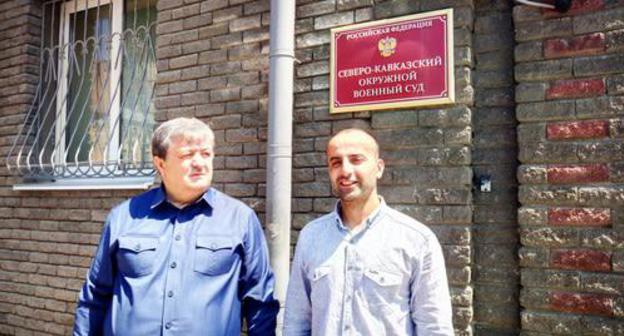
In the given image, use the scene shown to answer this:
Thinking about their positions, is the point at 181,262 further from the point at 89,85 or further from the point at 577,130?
the point at 89,85

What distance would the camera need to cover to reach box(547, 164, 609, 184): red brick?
6.97ft

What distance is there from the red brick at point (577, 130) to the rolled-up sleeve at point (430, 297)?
34.1 inches

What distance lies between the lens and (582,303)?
2127 millimetres

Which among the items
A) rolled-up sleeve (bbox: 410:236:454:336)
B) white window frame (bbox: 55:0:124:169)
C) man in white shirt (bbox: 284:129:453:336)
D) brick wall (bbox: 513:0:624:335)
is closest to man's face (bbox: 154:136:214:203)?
man in white shirt (bbox: 284:129:453:336)

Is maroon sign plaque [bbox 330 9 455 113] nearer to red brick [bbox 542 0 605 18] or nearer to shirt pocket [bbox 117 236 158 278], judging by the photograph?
red brick [bbox 542 0 605 18]

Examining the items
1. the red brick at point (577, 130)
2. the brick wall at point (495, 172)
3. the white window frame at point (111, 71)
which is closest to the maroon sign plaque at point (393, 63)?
the brick wall at point (495, 172)

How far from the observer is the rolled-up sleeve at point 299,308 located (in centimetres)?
188

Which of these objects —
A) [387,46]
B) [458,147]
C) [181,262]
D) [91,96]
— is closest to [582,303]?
[458,147]

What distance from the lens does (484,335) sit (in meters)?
2.40

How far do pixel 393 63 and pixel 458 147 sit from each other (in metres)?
0.52

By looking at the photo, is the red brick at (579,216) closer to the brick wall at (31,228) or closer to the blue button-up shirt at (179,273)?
the blue button-up shirt at (179,273)

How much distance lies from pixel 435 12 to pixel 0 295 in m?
3.87

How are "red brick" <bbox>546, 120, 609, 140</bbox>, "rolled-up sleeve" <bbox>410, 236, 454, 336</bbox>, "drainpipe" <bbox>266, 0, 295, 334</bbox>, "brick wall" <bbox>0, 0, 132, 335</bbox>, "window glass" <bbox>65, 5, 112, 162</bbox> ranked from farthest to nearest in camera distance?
"window glass" <bbox>65, 5, 112, 162</bbox> → "brick wall" <bbox>0, 0, 132, 335</bbox> → "drainpipe" <bbox>266, 0, 295, 334</bbox> → "red brick" <bbox>546, 120, 609, 140</bbox> → "rolled-up sleeve" <bbox>410, 236, 454, 336</bbox>

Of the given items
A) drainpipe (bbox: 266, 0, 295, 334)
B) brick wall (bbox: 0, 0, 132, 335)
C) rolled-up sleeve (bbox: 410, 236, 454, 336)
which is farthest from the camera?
brick wall (bbox: 0, 0, 132, 335)
